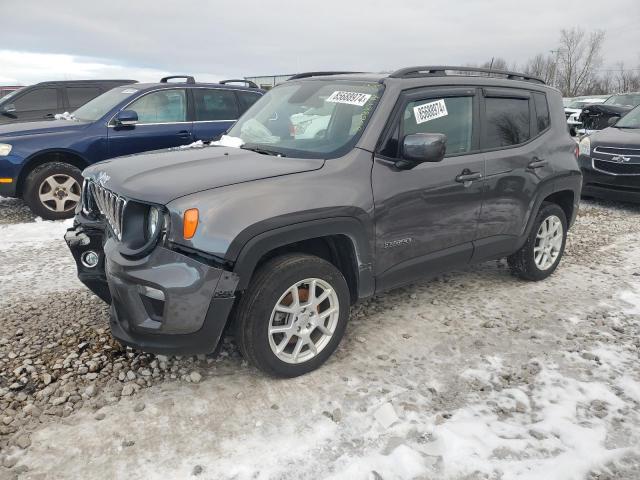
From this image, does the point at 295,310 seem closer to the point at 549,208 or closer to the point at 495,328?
the point at 495,328

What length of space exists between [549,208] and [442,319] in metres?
1.57

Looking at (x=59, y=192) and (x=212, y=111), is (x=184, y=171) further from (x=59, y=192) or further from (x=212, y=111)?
(x=212, y=111)

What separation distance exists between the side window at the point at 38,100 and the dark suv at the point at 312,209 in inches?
285

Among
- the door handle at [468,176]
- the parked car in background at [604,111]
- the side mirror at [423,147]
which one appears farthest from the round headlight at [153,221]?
the parked car in background at [604,111]

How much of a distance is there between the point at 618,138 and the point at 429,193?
19.0 ft

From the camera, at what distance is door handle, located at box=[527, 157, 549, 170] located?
13.5ft

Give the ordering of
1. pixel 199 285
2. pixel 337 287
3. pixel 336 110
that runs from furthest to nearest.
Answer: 1. pixel 336 110
2. pixel 337 287
3. pixel 199 285

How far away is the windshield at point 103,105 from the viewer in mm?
6754

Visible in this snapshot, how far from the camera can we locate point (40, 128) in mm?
6391

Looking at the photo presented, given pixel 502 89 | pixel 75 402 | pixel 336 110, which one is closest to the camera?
pixel 75 402

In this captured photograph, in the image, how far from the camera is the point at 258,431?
99.7 inches

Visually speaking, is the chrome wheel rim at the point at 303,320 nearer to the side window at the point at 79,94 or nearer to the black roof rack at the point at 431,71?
the black roof rack at the point at 431,71

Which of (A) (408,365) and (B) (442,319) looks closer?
(A) (408,365)

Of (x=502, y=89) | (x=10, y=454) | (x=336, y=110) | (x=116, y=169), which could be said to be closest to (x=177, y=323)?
(x=10, y=454)
